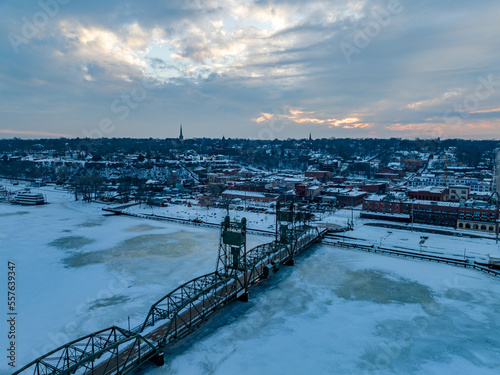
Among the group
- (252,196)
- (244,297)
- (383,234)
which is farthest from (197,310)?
(252,196)

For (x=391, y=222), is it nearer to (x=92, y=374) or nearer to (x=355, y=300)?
(x=355, y=300)

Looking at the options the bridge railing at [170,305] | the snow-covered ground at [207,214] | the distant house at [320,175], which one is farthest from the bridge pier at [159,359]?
the distant house at [320,175]

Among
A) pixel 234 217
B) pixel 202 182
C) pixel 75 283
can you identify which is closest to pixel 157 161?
pixel 202 182

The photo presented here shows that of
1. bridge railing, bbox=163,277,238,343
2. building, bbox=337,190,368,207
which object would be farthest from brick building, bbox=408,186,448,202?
bridge railing, bbox=163,277,238,343

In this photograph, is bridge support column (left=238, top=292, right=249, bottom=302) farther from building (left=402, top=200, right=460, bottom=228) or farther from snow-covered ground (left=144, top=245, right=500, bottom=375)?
building (left=402, top=200, right=460, bottom=228)

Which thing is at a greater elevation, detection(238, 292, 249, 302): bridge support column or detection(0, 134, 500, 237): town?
detection(0, 134, 500, 237): town

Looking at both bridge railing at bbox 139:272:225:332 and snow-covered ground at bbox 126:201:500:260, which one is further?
snow-covered ground at bbox 126:201:500:260

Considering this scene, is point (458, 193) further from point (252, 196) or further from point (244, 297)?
point (244, 297)
